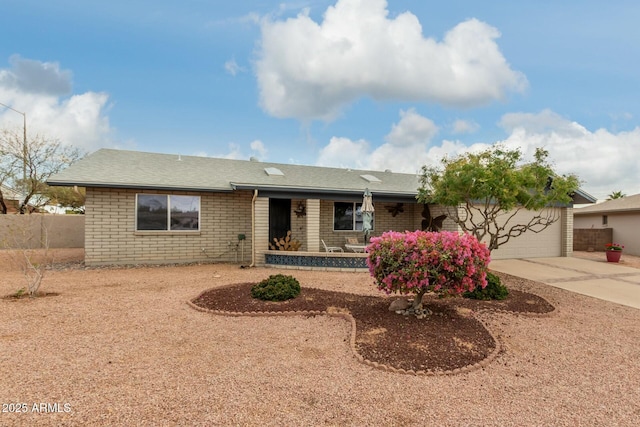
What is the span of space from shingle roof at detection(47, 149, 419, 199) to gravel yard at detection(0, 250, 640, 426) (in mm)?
5331

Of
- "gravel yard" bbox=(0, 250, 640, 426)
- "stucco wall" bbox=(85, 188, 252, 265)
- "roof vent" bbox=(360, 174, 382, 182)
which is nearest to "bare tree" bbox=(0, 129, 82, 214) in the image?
"stucco wall" bbox=(85, 188, 252, 265)

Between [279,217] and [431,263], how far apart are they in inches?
353

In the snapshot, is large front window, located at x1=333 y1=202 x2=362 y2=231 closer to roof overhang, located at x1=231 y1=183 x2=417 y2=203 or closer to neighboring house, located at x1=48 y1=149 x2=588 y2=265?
neighboring house, located at x1=48 y1=149 x2=588 y2=265

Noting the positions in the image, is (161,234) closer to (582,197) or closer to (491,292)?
(491,292)

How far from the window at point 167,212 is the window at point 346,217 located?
18.5 ft

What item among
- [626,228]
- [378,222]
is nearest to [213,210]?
[378,222]

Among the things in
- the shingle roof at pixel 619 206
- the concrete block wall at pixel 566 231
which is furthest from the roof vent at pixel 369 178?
the shingle roof at pixel 619 206

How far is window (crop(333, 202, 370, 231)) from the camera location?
1401cm

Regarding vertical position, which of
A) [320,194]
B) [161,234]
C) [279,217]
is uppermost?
[320,194]

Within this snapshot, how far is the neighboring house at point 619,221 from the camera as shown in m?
17.2

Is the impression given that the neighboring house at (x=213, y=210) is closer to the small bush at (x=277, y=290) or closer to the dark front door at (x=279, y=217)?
the dark front door at (x=279, y=217)

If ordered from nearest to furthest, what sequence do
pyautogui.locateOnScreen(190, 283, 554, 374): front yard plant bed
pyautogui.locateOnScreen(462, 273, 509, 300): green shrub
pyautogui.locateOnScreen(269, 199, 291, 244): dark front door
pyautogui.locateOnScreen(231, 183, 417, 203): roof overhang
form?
pyautogui.locateOnScreen(190, 283, 554, 374): front yard plant bed, pyautogui.locateOnScreen(462, 273, 509, 300): green shrub, pyautogui.locateOnScreen(231, 183, 417, 203): roof overhang, pyautogui.locateOnScreen(269, 199, 291, 244): dark front door

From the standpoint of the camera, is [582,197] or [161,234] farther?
[582,197]

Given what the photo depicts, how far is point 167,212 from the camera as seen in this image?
11445 mm
